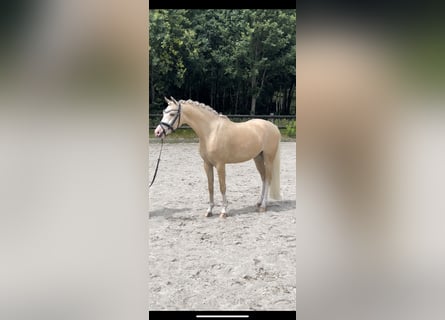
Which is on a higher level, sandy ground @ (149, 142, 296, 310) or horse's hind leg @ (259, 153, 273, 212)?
horse's hind leg @ (259, 153, 273, 212)

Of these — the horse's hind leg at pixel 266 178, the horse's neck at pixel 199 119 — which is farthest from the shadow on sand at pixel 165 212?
the horse's neck at pixel 199 119

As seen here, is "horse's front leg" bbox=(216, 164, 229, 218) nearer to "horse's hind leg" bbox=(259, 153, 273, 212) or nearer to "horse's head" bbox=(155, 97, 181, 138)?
"horse's hind leg" bbox=(259, 153, 273, 212)

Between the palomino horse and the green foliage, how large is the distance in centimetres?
512

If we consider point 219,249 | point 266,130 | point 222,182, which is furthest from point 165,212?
point 266,130

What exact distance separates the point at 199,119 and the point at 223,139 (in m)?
0.29

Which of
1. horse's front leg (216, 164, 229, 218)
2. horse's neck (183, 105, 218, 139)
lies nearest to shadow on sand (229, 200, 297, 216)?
horse's front leg (216, 164, 229, 218)

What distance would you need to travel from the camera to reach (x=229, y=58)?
31.1 ft

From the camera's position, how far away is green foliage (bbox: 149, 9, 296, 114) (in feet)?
28.7
